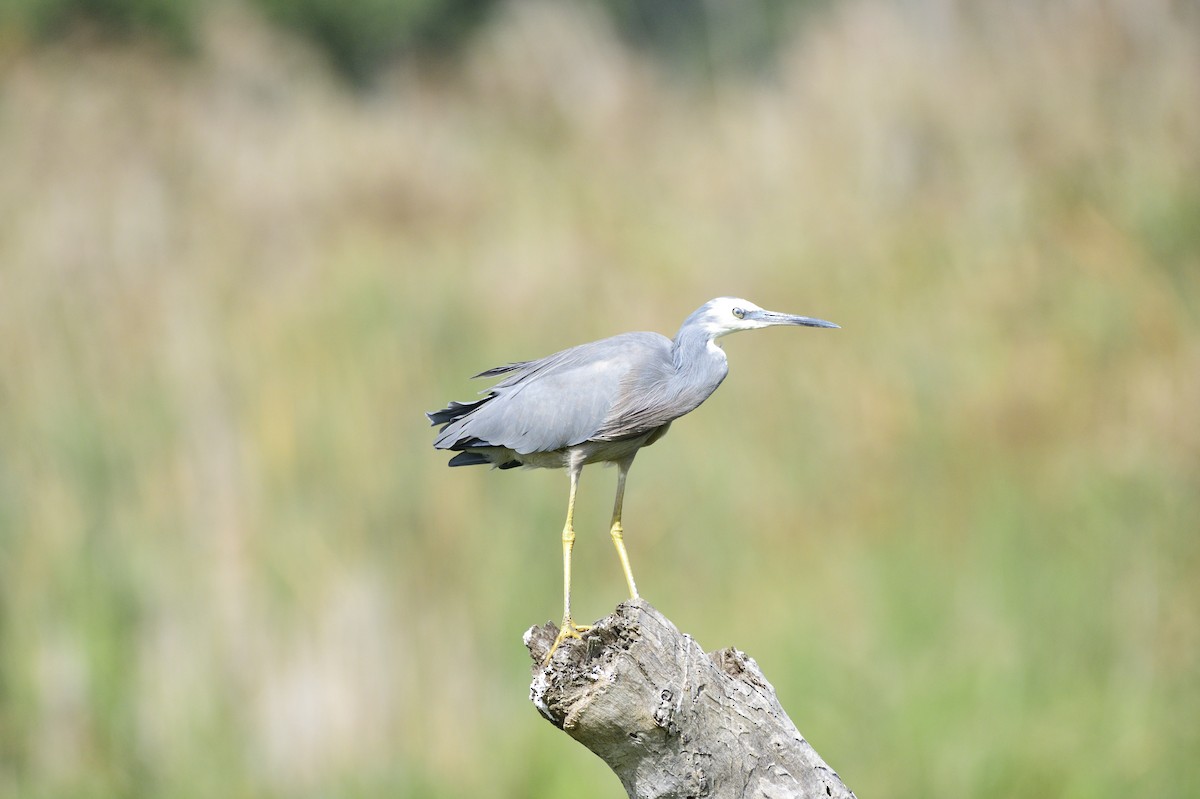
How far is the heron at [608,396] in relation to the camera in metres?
3.07

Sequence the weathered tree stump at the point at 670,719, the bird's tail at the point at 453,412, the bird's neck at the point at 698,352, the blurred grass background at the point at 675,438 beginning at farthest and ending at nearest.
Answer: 1. the blurred grass background at the point at 675,438
2. the bird's tail at the point at 453,412
3. the bird's neck at the point at 698,352
4. the weathered tree stump at the point at 670,719

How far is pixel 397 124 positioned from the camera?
1638 cm

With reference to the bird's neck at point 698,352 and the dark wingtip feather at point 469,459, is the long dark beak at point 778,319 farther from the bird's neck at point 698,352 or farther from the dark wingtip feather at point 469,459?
the dark wingtip feather at point 469,459

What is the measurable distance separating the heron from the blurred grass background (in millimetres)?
4581

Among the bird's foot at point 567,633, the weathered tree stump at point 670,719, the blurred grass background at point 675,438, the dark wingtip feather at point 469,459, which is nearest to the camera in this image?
the weathered tree stump at point 670,719

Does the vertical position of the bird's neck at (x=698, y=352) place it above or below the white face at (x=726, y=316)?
below

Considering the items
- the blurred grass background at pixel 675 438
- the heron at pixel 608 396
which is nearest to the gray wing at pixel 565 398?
the heron at pixel 608 396

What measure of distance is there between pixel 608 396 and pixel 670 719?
2.44ft

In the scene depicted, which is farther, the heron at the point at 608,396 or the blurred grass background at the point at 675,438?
the blurred grass background at the point at 675,438

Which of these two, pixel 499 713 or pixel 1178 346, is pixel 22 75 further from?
pixel 1178 346

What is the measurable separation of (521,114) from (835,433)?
28.3 feet

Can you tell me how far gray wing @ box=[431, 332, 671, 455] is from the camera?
10.3 ft

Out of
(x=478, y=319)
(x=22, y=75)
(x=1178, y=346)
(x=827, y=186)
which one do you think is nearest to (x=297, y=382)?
(x=478, y=319)

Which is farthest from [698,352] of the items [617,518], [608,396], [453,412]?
[453,412]
